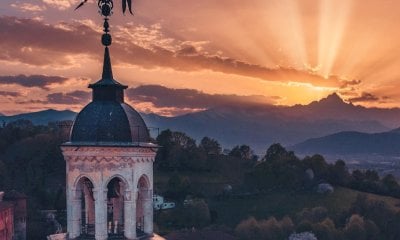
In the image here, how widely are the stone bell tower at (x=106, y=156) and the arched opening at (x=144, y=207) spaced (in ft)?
0.45

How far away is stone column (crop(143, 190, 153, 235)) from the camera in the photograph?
2186 centimetres

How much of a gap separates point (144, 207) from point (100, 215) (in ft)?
6.91

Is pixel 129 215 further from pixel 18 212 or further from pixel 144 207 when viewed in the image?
pixel 18 212

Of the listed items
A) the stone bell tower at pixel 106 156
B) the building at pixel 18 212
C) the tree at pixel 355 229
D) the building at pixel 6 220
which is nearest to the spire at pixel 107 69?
the stone bell tower at pixel 106 156

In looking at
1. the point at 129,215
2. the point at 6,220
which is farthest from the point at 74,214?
the point at 6,220

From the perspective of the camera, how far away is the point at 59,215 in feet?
336

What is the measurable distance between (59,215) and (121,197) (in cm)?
8329

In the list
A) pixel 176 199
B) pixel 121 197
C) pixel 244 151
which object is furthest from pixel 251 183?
pixel 121 197

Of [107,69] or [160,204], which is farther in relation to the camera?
[160,204]

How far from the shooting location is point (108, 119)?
813 inches

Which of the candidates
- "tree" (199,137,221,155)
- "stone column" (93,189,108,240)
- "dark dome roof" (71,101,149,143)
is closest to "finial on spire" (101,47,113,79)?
"dark dome roof" (71,101,149,143)

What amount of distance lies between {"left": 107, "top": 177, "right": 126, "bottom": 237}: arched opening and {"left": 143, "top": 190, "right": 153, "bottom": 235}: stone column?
0.87m

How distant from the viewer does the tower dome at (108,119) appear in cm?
2041

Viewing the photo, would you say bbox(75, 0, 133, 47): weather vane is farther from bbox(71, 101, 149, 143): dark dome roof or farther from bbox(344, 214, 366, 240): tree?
bbox(344, 214, 366, 240): tree
